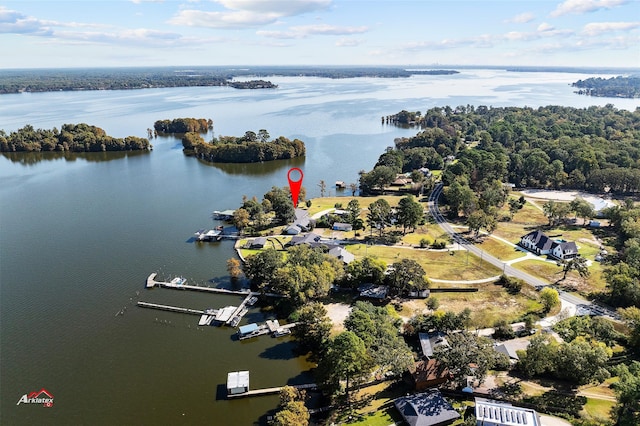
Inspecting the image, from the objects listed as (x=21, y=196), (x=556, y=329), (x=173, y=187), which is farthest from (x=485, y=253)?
(x=21, y=196)

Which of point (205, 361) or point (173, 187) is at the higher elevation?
point (173, 187)

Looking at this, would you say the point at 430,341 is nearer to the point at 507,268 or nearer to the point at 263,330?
the point at 263,330

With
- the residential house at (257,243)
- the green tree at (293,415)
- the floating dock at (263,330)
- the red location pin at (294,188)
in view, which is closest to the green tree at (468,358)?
the green tree at (293,415)

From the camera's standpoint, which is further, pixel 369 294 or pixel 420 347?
pixel 369 294

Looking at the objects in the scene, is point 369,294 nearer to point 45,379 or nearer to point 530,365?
point 530,365

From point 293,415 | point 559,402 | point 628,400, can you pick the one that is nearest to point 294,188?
point 293,415

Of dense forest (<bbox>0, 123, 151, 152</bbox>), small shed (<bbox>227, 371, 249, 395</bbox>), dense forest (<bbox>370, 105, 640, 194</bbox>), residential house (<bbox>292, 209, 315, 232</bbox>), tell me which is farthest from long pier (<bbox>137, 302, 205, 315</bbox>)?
dense forest (<bbox>0, 123, 151, 152</bbox>)

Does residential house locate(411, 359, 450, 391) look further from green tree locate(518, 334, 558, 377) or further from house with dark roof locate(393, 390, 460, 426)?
green tree locate(518, 334, 558, 377)
